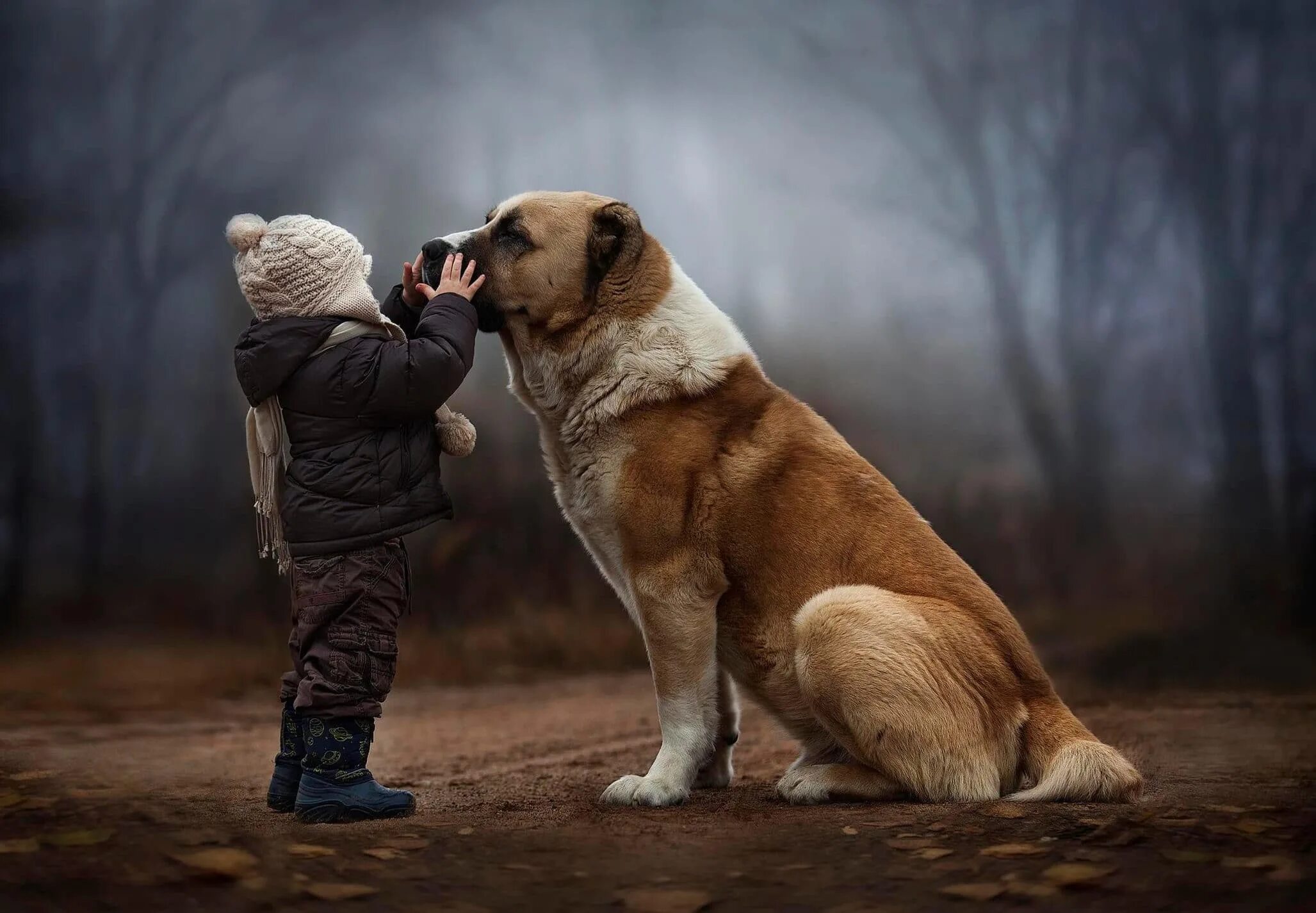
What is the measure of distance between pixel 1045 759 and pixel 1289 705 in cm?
441

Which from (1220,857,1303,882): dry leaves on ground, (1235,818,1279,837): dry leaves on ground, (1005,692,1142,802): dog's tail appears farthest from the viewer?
(1005,692,1142,802): dog's tail

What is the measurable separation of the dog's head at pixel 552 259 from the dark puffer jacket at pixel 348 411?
1.43ft

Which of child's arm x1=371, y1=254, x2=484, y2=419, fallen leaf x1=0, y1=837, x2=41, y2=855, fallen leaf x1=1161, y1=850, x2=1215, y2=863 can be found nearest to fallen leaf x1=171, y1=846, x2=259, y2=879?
fallen leaf x1=0, y1=837, x2=41, y2=855

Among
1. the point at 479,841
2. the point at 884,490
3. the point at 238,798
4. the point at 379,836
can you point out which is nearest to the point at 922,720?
the point at 884,490

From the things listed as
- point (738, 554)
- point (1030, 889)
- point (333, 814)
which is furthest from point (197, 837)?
point (1030, 889)

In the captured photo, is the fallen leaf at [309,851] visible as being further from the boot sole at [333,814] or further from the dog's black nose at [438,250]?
the dog's black nose at [438,250]

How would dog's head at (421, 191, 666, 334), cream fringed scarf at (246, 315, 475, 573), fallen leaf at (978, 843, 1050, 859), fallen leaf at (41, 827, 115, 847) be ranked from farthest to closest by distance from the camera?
1. dog's head at (421, 191, 666, 334)
2. cream fringed scarf at (246, 315, 475, 573)
3. fallen leaf at (41, 827, 115, 847)
4. fallen leaf at (978, 843, 1050, 859)

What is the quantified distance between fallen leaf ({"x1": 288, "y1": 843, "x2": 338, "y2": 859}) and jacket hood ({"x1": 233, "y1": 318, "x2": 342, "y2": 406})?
133cm

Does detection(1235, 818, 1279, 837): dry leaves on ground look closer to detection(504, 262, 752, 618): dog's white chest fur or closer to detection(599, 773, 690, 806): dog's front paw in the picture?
detection(599, 773, 690, 806): dog's front paw

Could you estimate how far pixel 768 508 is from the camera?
12.7ft

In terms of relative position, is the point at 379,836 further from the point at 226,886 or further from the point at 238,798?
the point at 238,798

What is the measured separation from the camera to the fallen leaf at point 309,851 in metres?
3.04

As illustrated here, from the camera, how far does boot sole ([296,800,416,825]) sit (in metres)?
3.55

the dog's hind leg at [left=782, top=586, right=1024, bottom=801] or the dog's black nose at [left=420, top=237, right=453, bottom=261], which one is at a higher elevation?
the dog's black nose at [left=420, top=237, right=453, bottom=261]
